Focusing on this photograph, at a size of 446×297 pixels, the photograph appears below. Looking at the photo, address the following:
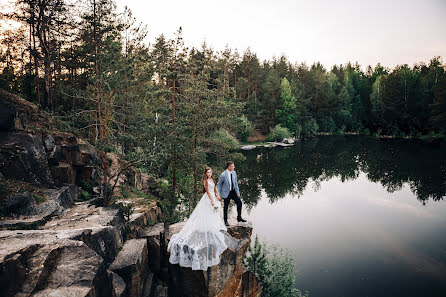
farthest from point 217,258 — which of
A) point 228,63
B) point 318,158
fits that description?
point 228,63

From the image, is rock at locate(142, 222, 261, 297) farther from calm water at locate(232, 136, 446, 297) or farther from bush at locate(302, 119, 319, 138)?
bush at locate(302, 119, 319, 138)

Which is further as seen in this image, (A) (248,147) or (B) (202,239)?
(A) (248,147)

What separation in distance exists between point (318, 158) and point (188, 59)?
35.1 meters

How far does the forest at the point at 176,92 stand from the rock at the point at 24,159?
1792 mm

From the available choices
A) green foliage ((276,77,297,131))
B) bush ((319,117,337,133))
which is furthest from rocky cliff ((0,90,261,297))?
bush ((319,117,337,133))

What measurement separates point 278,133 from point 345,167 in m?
24.9

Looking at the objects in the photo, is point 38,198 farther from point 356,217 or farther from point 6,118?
point 356,217

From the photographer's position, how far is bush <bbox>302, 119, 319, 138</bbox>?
237ft

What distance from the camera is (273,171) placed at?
37531 mm

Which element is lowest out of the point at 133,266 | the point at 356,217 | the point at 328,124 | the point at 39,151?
the point at 356,217

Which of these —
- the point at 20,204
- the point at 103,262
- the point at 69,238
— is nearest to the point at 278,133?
the point at 20,204

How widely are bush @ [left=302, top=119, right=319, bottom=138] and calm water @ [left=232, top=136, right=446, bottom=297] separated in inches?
1035

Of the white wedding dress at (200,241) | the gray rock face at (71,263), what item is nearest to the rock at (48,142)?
the gray rock face at (71,263)

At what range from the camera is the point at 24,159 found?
11547mm
